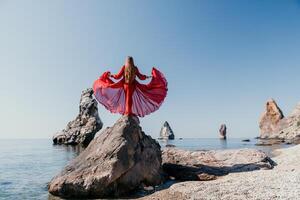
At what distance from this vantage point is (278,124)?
392 feet

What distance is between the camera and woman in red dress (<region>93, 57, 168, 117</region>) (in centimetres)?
1827

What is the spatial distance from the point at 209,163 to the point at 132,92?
6.84 meters

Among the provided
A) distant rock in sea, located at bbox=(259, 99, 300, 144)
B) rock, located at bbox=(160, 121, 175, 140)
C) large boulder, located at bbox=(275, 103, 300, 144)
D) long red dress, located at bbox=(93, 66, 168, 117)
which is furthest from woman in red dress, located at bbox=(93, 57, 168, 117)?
rock, located at bbox=(160, 121, 175, 140)

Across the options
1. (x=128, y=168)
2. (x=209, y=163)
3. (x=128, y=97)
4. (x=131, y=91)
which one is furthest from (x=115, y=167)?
(x=209, y=163)

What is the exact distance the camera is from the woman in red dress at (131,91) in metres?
18.3

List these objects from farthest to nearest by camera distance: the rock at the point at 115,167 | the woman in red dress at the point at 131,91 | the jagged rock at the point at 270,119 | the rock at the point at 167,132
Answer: the rock at the point at 167,132, the jagged rock at the point at 270,119, the woman in red dress at the point at 131,91, the rock at the point at 115,167

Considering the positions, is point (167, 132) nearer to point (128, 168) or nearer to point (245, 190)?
point (128, 168)

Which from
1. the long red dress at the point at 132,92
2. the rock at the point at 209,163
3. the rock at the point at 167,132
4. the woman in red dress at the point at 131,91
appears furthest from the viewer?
the rock at the point at 167,132

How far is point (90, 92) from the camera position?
3169 inches

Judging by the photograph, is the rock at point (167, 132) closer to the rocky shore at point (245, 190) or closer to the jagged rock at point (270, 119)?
the jagged rock at point (270, 119)

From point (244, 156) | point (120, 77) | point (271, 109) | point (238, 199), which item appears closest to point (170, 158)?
point (244, 156)

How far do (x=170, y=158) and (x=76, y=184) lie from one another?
26.0ft

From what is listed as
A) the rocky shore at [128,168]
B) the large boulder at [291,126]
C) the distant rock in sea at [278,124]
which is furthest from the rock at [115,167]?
the large boulder at [291,126]

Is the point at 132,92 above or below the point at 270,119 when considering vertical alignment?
above
